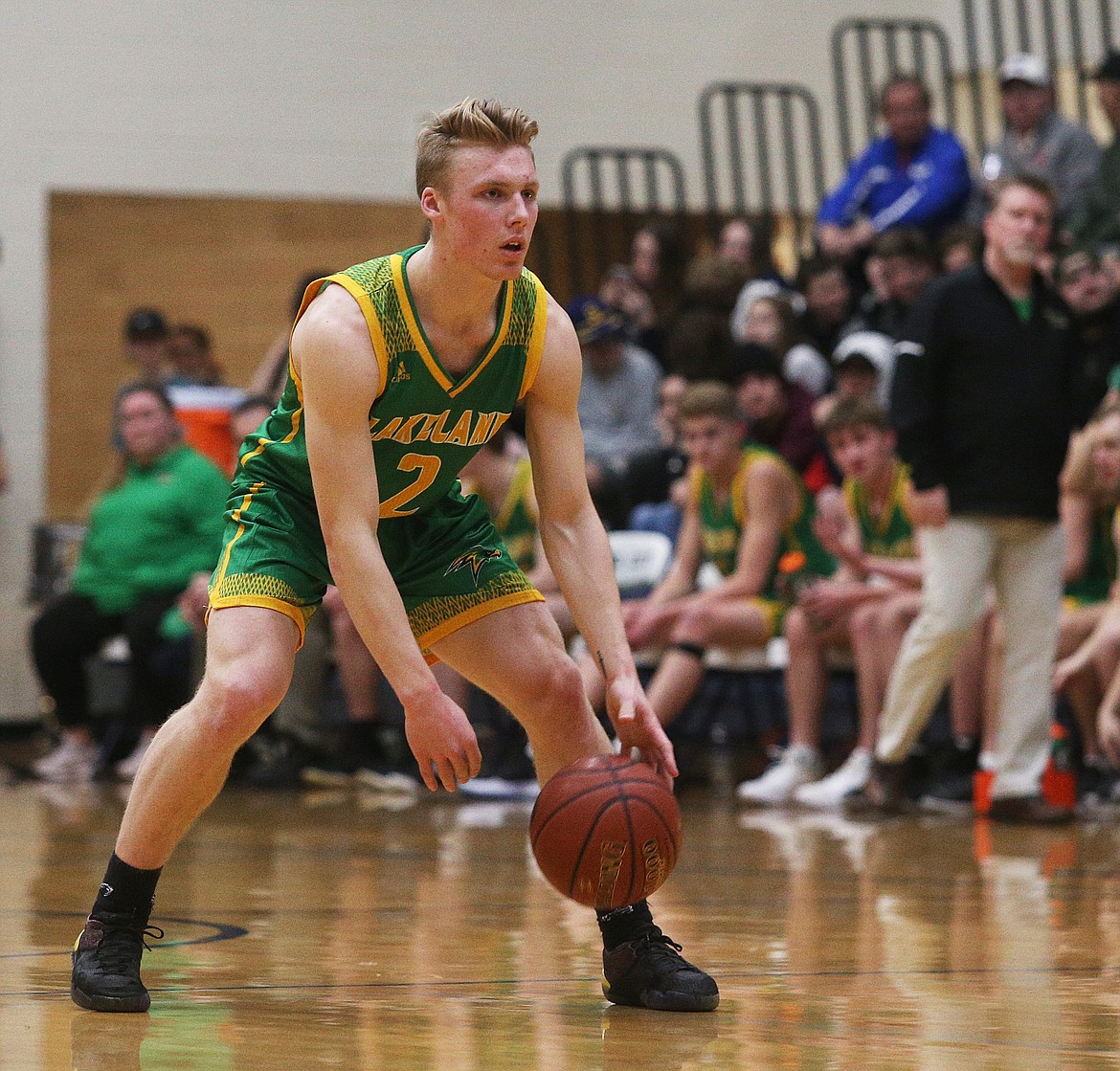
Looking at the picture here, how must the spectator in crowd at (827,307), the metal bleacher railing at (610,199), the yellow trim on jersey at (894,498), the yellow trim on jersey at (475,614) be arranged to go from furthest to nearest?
the metal bleacher railing at (610,199) → the spectator in crowd at (827,307) → the yellow trim on jersey at (894,498) → the yellow trim on jersey at (475,614)

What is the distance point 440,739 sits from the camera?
3160mm

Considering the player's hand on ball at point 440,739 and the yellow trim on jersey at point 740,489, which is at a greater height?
the yellow trim on jersey at point 740,489

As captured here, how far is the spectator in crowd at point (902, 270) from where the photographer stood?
29.8 ft

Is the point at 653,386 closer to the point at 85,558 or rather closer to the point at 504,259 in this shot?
the point at 85,558

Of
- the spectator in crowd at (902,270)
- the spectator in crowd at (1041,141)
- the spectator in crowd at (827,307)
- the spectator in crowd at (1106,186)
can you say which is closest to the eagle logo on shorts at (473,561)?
the spectator in crowd at (902,270)

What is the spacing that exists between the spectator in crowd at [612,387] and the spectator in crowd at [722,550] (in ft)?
5.47

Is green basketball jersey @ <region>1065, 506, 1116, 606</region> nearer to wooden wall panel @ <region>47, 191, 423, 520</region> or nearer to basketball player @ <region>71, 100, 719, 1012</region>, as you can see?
basketball player @ <region>71, 100, 719, 1012</region>

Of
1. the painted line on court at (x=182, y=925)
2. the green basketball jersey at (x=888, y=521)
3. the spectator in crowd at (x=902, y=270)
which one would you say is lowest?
the painted line on court at (x=182, y=925)

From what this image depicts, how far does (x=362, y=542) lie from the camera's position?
324 cm

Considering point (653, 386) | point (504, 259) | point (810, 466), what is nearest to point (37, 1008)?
point (504, 259)

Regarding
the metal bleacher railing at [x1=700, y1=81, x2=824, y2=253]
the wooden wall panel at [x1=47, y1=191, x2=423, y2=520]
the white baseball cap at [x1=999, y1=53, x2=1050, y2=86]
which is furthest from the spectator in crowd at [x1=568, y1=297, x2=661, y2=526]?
the wooden wall panel at [x1=47, y1=191, x2=423, y2=520]

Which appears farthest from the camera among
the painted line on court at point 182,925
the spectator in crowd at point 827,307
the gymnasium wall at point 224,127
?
the gymnasium wall at point 224,127

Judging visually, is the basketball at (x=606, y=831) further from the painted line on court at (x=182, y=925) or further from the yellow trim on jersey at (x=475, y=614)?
the painted line on court at (x=182, y=925)

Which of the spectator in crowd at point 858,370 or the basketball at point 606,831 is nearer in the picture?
the basketball at point 606,831
